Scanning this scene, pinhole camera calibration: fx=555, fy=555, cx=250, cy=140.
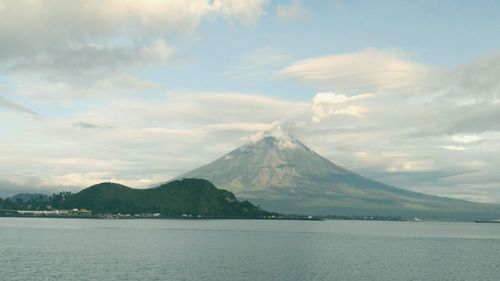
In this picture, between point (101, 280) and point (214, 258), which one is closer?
point (101, 280)

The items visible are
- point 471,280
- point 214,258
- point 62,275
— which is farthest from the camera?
point 214,258

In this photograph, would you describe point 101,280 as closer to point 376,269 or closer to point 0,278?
point 0,278

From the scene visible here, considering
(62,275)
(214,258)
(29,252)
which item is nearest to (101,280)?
(62,275)

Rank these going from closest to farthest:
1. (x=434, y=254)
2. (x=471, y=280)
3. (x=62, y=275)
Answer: (x=62, y=275)
(x=471, y=280)
(x=434, y=254)

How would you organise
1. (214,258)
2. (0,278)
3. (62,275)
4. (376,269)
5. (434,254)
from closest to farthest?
(0,278), (62,275), (376,269), (214,258), (434,254)

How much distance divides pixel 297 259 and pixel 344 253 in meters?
22.8

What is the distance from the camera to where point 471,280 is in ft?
308

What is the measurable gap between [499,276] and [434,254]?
1712 inches

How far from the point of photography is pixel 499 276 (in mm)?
99500

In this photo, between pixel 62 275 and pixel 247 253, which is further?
pixel 247 253

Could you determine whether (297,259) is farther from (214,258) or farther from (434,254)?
(434,254)

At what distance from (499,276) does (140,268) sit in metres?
63.8

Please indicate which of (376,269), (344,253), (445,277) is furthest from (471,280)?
(344,253)

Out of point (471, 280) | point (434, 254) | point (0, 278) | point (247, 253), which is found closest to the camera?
point (0, 278)
